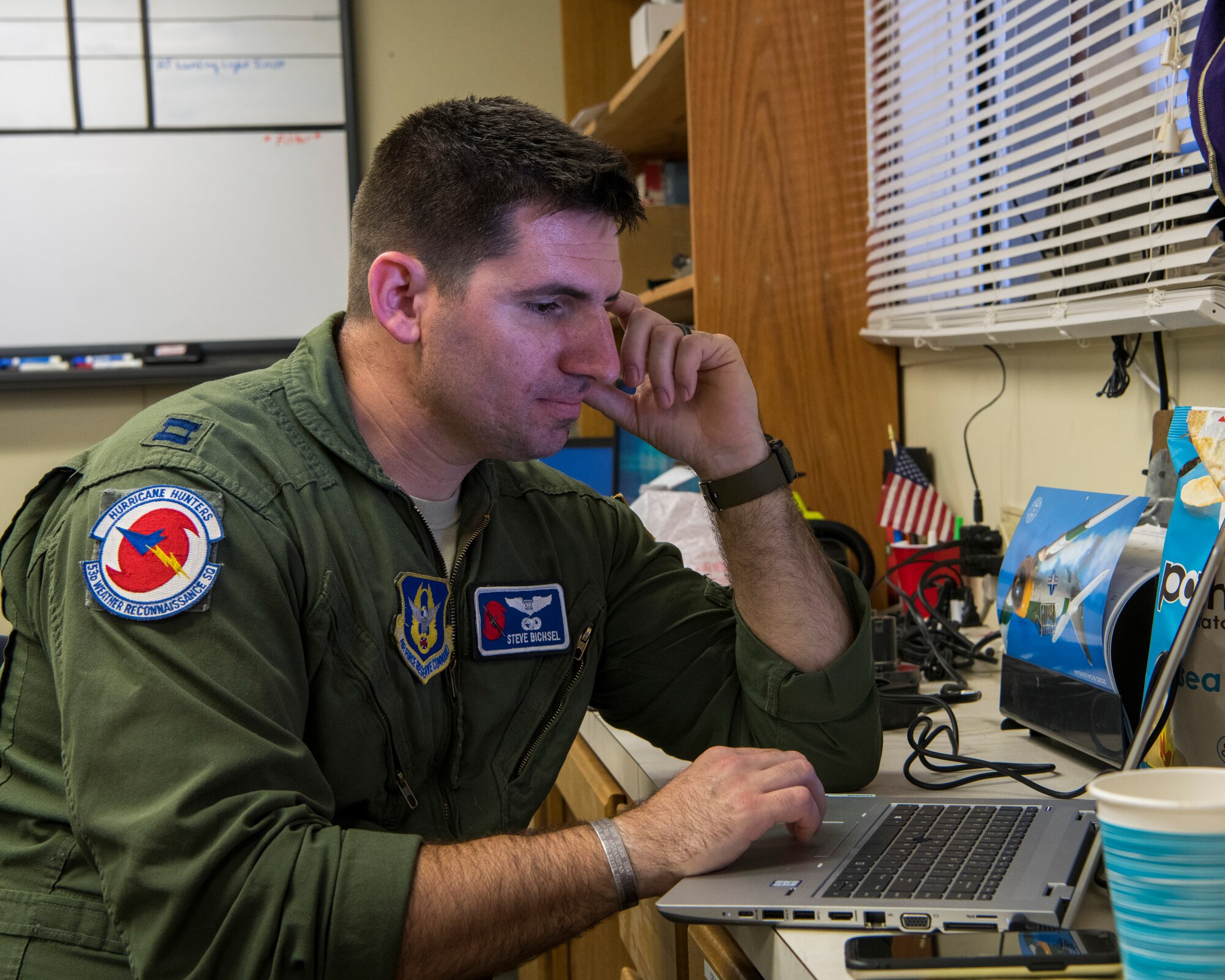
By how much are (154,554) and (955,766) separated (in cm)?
74

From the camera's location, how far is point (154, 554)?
0.83 meters

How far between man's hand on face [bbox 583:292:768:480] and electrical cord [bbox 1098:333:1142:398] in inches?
17.6

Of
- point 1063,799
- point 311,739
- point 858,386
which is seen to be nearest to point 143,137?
point 858,386

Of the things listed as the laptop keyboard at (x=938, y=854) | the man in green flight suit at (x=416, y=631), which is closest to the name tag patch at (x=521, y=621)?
the man in green flight suit at (x=416, y=631)

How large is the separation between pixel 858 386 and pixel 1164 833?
1.55 m

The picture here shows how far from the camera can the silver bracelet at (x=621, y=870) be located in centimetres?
83

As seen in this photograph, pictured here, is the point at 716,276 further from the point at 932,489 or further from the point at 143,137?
the point at 143,137

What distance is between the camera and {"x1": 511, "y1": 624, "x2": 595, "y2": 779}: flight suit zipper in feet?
3.68

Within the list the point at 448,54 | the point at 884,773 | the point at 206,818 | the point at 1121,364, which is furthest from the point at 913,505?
the point at 448,54

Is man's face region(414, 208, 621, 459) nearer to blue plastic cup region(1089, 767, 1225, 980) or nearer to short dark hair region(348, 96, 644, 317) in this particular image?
short dark hair region(348, 96, 644, 317)

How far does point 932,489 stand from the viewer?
187 cm

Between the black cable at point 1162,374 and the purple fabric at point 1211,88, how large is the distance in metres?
0.33

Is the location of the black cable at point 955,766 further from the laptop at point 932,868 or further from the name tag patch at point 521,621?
the name tag patch at point 521,621

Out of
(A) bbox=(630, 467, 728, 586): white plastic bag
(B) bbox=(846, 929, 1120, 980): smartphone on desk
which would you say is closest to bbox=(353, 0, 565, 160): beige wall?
(A) bbox=(630, 467, 728, 586): white plastic bag
